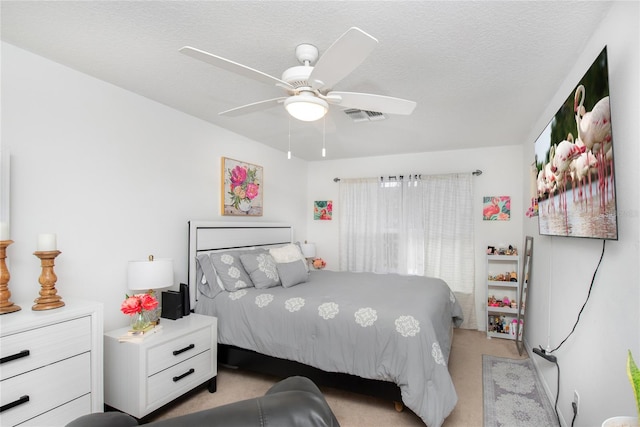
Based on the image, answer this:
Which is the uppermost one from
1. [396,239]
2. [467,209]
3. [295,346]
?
[467,209]

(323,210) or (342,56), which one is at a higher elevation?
(342,56)

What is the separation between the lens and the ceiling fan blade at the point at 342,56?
51.2 inches

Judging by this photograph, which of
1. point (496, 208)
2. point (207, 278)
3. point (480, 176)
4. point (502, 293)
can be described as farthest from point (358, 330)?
point (480, 176)

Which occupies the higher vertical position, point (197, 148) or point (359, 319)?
point (197, 148)

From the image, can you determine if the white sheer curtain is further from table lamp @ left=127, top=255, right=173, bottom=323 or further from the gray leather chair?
the gray leather chair

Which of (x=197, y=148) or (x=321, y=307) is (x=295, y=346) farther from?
(x=197, y=148)

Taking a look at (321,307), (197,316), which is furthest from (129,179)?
(321,307)

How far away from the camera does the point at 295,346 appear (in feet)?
8.62

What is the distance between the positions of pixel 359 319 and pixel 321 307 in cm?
35

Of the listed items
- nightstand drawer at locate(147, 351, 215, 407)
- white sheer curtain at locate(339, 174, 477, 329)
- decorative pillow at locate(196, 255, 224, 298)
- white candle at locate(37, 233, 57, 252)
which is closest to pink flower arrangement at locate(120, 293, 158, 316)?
nightstand drawer at locate(147, 351, 215, 407)

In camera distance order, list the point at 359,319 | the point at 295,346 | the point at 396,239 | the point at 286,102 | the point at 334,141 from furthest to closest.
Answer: the point at 396,239 < the point at 334,141 < the point at 295,346 < the point at 359,319 < the point at 286,102

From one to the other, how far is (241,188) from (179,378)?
2192mm

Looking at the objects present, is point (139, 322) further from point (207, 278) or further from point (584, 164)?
point (584, 164)

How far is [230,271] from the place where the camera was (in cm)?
317
